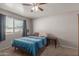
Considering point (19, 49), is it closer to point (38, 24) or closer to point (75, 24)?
point (38, 24)

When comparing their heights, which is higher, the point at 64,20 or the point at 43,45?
the point at 64,20

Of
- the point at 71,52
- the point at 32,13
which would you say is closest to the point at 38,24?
the point at 32,13

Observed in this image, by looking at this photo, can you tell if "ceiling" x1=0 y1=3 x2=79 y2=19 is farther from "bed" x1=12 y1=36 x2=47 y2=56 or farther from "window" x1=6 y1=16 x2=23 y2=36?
"bed" x1=12 y1=36 x2=47 y2=56

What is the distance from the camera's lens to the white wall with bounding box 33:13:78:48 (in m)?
1.80

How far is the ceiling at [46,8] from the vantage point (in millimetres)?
1794

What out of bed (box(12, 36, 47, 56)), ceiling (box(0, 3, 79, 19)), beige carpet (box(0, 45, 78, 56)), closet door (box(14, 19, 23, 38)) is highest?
ceiling (box(0, 3, 79, 19))

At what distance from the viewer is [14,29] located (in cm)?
184

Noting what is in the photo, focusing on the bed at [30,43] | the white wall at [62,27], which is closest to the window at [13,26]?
the bed at [30,43]

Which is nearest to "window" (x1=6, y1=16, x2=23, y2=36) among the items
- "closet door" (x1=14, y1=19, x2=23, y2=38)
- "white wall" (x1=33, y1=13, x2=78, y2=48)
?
"closet door" (x1=14, y1=19, x2=23, y2=38)

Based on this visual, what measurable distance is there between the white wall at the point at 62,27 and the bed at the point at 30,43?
0.58ft

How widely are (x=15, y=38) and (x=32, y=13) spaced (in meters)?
0.53

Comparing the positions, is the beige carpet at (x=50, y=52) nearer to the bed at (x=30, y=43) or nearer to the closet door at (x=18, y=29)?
the bed at (x=30, y=43)

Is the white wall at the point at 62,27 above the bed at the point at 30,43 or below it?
above

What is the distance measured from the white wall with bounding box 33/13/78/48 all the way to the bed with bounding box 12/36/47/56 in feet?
0.58
